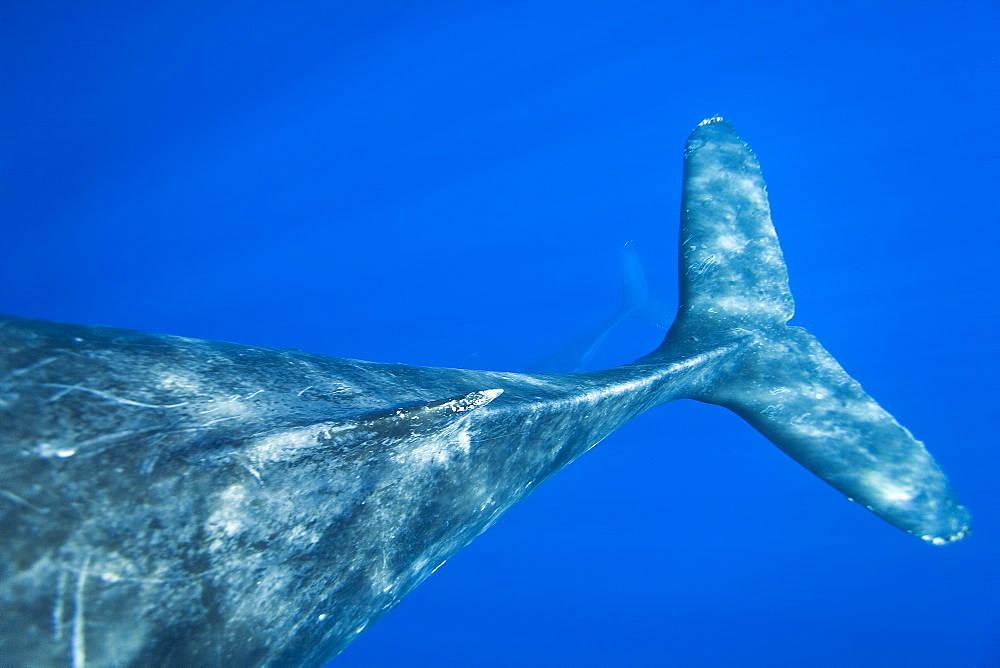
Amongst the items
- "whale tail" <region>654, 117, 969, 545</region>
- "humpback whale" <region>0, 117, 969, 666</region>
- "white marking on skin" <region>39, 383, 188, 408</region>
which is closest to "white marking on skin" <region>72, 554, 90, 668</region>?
"humpback whale" <region>0, 117, 969, 666</region>

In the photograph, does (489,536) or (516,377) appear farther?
(489,536)

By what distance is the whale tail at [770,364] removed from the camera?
17.5 feet

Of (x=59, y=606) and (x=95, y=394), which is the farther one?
(x=95, y=394)

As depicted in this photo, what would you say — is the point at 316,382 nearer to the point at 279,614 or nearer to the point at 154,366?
the point at 154,366

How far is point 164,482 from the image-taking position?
2277 mm

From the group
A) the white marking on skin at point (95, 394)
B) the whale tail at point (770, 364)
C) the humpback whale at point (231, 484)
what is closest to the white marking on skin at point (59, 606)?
the humpback whale at point (231, 484)

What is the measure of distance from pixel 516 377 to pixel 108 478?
283cm

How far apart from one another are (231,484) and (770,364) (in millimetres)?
5799

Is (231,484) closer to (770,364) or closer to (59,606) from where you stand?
(59,606)

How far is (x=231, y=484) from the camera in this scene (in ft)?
7.86

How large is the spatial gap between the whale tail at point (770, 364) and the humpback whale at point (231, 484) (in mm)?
2632

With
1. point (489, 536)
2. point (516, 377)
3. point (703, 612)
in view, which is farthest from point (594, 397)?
point (703, 612)

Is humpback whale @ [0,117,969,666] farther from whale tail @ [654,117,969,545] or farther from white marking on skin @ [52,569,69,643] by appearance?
whale tail @ [654,117,969,545]

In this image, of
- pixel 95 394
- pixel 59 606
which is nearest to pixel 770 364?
pixel 95 394
